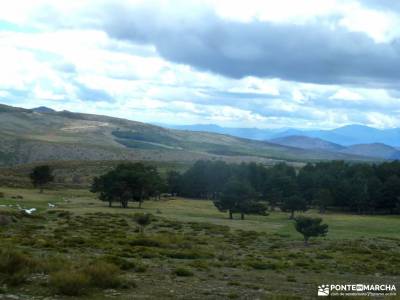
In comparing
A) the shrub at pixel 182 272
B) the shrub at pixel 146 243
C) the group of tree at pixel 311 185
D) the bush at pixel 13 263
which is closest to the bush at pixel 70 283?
the bush at pixel 13 263

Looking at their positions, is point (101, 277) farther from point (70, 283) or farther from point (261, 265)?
point (261, 265)

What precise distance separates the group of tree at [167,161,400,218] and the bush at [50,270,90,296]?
223 feet

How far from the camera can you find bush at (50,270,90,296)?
16.8 m

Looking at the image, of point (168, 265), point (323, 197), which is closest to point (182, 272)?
point (168, 265)

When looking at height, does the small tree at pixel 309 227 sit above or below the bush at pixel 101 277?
below

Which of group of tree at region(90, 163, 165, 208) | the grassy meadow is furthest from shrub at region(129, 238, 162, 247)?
group of tree at region(90, 163, 165, 208)

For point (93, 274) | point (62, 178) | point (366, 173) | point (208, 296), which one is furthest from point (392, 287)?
point (62, 178)

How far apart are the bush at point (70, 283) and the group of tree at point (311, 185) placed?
223ft

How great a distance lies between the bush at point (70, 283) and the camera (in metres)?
16.8

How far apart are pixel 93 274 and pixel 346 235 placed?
47350mm

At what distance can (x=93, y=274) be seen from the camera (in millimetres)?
18375

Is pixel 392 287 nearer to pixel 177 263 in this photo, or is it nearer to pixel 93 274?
pixel 177 263

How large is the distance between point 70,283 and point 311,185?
109 metres

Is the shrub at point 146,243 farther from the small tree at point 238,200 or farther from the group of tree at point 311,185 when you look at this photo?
the group of tree at point 311,185
